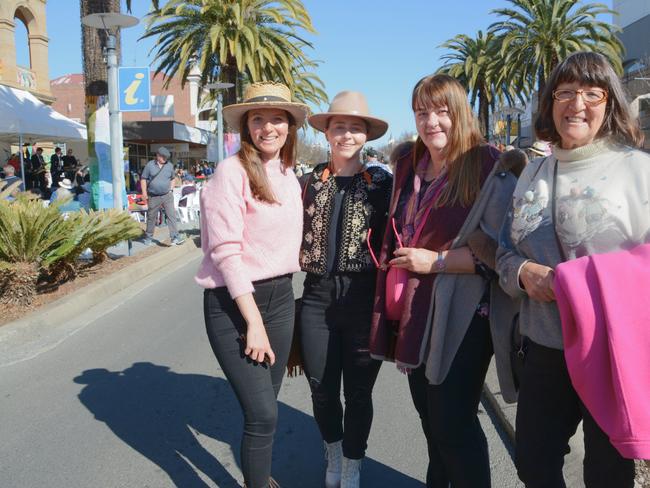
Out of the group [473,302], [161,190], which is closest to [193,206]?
[161,190]

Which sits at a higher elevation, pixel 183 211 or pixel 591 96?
pixel 591 96

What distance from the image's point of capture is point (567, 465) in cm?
297

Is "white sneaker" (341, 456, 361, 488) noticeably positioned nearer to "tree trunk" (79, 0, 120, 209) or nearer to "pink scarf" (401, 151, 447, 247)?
"pink scarf" (401, 151, 447, 247)

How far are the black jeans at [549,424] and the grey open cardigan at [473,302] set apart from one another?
0.22m

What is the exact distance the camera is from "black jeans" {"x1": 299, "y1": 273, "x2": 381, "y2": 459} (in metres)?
2.71

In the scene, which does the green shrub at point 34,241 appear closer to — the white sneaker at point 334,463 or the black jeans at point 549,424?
the white sneaker at point 334,463

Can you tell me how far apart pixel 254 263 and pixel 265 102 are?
69 centimetres

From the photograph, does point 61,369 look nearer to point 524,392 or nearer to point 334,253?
point 334,253

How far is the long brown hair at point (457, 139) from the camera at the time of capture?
7.52 feet

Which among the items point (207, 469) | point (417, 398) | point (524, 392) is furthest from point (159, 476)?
point (524, 392)

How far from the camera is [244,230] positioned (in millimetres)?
2459

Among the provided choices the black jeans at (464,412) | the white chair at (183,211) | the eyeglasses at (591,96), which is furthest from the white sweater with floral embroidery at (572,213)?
the white chair at (183,211)

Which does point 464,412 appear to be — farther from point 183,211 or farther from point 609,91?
point 183,211

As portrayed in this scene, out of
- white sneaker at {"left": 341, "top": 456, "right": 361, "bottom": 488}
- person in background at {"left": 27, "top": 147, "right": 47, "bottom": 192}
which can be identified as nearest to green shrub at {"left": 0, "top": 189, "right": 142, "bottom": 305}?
white sneaker at {"left": 341, "top": 456, "right": 361, "bottom": 488}
